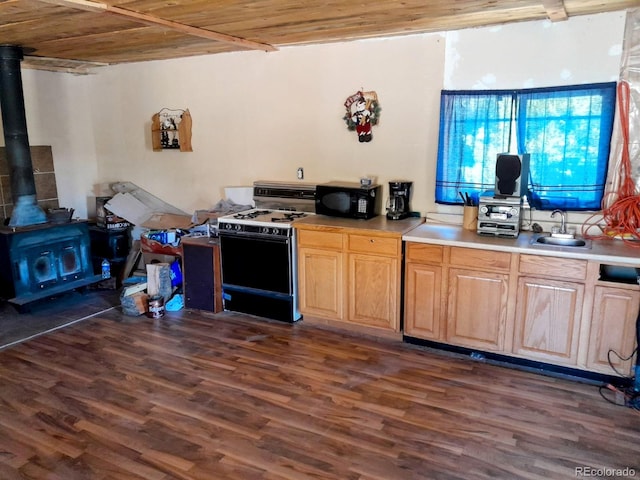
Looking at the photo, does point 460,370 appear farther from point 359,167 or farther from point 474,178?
point 359,167

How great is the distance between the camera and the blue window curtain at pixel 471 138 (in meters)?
3.67

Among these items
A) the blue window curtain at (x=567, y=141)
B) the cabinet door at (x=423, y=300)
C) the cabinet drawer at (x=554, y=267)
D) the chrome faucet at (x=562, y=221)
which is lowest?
the cabinet door at (x=423, y=300)

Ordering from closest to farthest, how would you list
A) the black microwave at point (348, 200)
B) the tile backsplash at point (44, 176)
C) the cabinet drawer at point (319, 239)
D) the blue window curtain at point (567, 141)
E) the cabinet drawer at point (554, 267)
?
the cabinet drawer at point (554, 267) < the blue window curtain at point (567, 141) < the cabinet drawer at point (319, 239) < the black microwave at point (348, 200) < the tile backsplash at point (44, 176)

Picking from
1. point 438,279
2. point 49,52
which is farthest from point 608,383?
point 49,52

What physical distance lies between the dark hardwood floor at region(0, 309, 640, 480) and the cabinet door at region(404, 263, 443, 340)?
0.17m

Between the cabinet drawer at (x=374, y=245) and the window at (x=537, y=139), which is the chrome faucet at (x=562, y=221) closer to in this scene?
the window at (x=537, y=139)

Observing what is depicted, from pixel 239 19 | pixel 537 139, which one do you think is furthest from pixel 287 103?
pixel 537 139

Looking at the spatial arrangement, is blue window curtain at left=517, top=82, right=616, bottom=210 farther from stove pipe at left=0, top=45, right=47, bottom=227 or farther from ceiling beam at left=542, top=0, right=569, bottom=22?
stove pipe at left=0, top=45, right=47, bottom=227

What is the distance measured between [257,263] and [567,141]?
252 cm

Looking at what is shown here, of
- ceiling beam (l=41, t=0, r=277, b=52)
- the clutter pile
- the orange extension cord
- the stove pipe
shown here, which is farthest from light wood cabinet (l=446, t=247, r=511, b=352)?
the stove pipe

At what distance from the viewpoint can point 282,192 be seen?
4.64 meters

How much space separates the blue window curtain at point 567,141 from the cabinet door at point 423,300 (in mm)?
941

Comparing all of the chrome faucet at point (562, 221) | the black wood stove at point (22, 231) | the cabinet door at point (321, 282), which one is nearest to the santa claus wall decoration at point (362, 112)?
the cabinet door at point (321, 282)

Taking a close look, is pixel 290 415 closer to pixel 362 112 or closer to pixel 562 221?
pixel 562 221
